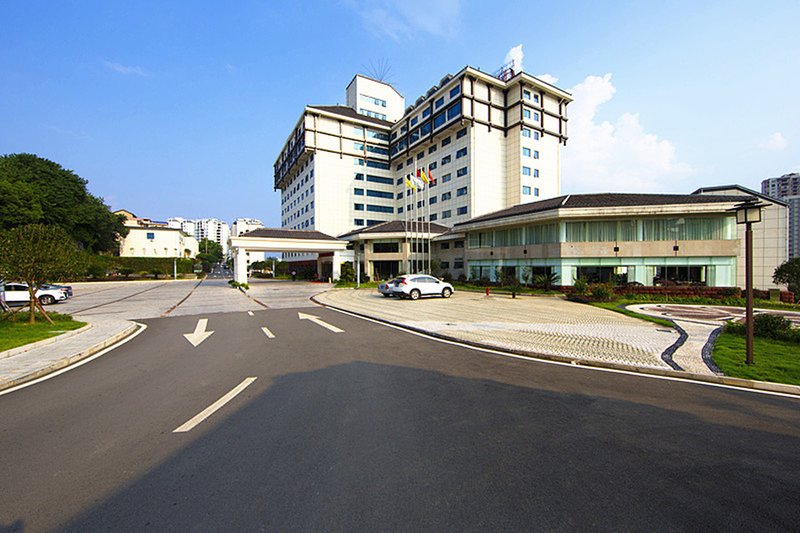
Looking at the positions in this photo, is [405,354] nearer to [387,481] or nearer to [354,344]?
[354,344]

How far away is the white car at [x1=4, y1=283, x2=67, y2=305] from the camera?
2006 centimetres

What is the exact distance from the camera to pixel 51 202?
47.1 m

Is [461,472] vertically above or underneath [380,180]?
underneath

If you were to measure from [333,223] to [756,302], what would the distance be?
50364 millimetres

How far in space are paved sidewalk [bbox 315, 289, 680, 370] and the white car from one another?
21.7 meters

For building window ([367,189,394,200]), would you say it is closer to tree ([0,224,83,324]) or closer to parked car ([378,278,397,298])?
parked car ([378,278,397,298])

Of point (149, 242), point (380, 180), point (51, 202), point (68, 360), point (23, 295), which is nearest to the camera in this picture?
point (68, 360)

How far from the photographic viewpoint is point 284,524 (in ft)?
8.66

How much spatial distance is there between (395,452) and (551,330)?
8976 mm

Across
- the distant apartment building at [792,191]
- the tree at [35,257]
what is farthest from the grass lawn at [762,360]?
the distant apartment building at [792,191]

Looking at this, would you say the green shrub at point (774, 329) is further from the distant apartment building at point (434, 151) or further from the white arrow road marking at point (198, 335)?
the distant apartment building at point (434, 151)

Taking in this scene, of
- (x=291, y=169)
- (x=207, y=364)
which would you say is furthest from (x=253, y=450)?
(x=291, y=169)

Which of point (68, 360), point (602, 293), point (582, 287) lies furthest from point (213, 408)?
point (582, 287)

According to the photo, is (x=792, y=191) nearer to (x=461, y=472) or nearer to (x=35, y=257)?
(x=461, y=472)
